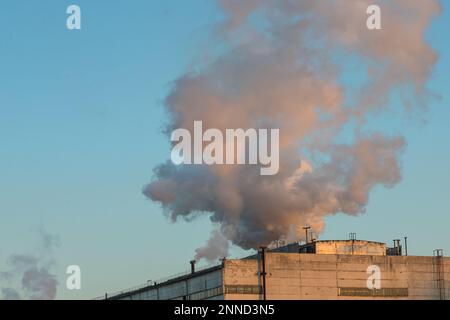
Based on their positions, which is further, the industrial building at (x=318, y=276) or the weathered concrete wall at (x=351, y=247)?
the weathered concrete wall at (x=351, y=247)

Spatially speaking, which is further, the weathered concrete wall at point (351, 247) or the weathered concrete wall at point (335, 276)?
the weathered concrete wall at point (351, 247)

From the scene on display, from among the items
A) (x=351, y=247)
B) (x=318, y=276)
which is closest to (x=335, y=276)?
(x=318, y=276)

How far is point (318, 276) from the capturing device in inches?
3393

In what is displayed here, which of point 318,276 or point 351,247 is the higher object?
point 351,247

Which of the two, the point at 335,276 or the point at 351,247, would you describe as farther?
the point at 351,247

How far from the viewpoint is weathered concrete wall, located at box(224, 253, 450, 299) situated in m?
83.2

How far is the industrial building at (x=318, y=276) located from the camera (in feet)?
272

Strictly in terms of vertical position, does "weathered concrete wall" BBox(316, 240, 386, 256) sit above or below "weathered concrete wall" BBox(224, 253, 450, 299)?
above

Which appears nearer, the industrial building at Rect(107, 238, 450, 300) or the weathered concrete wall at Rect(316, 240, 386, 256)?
the industrial building at Rect(107, 238, 450, 300)

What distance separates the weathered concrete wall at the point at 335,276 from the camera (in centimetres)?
8319

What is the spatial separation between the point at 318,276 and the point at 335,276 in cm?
194

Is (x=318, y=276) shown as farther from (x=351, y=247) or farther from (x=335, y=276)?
(x=351, y=247)

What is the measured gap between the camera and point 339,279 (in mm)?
87188

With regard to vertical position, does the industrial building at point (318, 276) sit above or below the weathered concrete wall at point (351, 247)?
below
